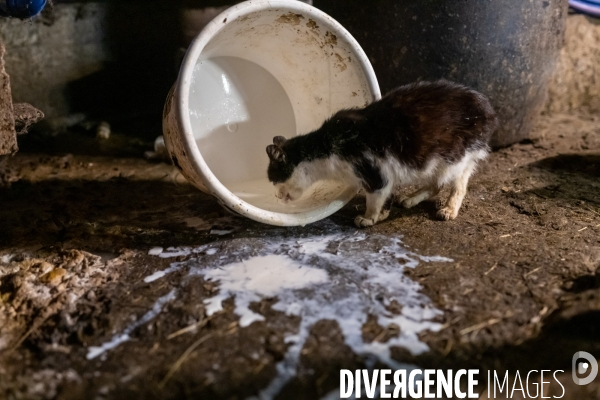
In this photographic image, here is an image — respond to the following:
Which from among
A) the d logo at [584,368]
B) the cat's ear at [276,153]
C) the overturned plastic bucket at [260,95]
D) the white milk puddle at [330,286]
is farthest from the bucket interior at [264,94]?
the d logo at [584,368]

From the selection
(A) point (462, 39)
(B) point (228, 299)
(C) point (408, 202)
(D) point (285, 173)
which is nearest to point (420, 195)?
(C) point (408, 202)

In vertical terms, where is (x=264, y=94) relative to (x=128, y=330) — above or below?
above

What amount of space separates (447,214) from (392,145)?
24.8 inches

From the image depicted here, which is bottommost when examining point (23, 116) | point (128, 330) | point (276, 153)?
point (128, 330)

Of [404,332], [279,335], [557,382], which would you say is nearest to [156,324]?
[279,335]

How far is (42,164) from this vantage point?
177 inches

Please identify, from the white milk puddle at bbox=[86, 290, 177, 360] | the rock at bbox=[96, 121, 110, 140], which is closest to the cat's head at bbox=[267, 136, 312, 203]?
the white milk puddle at bbox=[86, 290, 177, 360]

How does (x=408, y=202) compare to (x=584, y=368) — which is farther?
(x=408, y=202)

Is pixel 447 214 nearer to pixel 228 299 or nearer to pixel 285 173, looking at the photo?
pixel 285 173

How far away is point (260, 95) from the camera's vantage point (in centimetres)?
399

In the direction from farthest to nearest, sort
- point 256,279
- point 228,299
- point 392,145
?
point 392,145 < point 256,279 < point 228,299

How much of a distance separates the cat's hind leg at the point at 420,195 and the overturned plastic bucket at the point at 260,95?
454 millimetres

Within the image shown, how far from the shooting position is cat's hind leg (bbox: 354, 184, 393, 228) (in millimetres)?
3205

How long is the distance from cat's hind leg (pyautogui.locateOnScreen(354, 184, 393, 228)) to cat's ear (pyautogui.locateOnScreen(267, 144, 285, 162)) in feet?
1.89
